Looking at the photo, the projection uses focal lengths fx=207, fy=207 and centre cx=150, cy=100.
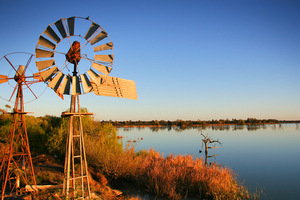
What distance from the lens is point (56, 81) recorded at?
4.46m

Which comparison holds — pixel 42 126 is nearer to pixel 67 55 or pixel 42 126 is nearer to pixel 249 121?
pixel 67 55

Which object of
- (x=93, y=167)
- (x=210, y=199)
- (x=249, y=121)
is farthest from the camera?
(x=249, y=121)

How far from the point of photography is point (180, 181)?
8.47 metres

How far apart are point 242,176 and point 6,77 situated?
12350mm

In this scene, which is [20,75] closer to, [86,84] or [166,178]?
[86,84]

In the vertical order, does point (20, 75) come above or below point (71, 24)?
below

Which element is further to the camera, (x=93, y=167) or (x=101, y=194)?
(x=93, y=167)

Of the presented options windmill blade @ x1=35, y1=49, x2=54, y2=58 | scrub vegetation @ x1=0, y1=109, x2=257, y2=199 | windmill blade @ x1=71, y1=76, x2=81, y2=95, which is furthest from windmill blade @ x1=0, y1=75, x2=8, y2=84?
scrub vegetation @ x1=0, y1=109, x2=257, y2=199

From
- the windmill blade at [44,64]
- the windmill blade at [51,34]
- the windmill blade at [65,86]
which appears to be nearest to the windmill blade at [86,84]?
the windmill blade at [65,86]

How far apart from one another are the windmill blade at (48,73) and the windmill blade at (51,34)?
0.61 metres

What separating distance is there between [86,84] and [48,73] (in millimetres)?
809

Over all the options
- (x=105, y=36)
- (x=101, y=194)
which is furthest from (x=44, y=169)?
(x=105, y=36)

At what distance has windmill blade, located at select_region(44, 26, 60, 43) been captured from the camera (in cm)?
437

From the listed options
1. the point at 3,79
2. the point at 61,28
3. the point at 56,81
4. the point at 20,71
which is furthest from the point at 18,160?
the point at 61,28
